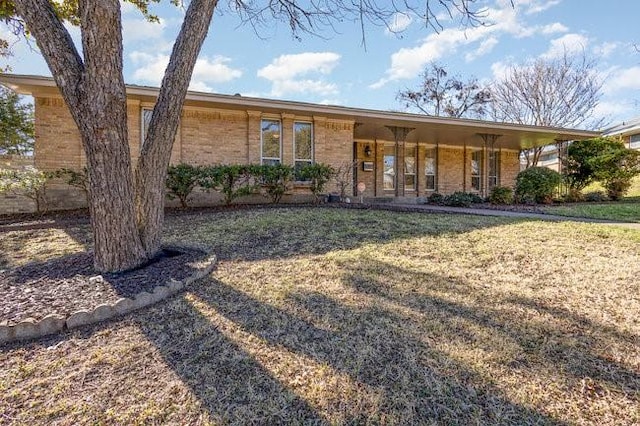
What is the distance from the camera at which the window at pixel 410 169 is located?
604 inches

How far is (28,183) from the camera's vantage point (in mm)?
7820

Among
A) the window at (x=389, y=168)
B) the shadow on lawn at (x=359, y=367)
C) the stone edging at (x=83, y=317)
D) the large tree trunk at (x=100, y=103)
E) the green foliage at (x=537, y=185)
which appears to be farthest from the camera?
the window at (x=389, y=168)

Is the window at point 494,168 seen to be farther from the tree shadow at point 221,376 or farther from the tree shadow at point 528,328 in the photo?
the tree shadow at point 221,376

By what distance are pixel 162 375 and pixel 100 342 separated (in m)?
0.77

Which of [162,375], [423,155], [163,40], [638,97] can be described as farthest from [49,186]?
[638,97]

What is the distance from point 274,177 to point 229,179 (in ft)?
3.73

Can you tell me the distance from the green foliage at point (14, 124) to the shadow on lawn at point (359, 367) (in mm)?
16230

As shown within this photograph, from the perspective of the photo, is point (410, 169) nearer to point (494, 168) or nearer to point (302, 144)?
point (494, 168)

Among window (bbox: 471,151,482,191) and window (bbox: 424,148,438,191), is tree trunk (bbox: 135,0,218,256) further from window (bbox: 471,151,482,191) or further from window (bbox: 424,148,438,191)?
window (bbox: 471,151,482,191)

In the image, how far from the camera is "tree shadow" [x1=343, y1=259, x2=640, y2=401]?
7.34ft

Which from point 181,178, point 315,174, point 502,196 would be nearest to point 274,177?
point 315,174

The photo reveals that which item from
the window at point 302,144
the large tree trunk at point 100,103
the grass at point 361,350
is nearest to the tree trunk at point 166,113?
the large tree trunk at point 100,103

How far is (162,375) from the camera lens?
2.21m

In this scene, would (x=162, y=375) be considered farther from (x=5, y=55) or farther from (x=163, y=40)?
(x=5, y=55)
